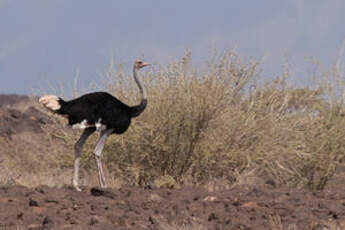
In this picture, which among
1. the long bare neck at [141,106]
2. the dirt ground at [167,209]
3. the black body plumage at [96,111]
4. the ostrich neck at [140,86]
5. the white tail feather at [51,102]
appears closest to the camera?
the dirt ground at [167,209]

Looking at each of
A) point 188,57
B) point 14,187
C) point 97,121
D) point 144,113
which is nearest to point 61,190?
point 14,187

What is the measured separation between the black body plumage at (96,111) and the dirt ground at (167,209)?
1.15 meters

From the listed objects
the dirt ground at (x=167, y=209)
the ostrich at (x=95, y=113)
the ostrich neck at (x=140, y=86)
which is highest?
the ostrich neck at (x=140, y=86)

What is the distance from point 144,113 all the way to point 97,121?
5.57 ft

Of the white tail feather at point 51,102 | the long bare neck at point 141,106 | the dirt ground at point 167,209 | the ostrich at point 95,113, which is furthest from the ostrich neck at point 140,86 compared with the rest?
the dirt ground at point 167,209

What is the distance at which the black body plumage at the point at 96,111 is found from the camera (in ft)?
36.6

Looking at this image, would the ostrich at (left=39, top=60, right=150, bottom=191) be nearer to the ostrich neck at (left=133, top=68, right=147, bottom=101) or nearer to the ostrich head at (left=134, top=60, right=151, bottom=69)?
the ostrich neck at (left=133, top=68, right=147, bottom=101)

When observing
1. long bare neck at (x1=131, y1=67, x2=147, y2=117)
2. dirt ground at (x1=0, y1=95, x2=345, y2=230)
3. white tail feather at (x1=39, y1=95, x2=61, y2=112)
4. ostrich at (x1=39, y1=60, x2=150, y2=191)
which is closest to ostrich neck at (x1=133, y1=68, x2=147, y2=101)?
long bare neck at (x1=131, y1=67, x2=147, y2=117)

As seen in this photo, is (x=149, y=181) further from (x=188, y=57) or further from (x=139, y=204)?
(x=139, y=204)

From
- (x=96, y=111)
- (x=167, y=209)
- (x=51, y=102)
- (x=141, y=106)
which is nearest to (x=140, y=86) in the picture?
(x=141, y=106)

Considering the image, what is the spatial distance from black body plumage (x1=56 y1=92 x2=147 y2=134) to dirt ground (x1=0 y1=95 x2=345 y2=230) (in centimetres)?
115

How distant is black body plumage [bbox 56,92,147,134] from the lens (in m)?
11.1

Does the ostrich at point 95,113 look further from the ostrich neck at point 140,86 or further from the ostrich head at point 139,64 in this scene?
the ostrich head at point 139,64

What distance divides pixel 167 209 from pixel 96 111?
287 cm
